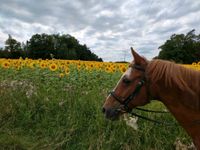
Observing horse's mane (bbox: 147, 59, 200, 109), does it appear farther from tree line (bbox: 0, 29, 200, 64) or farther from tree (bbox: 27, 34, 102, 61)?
tree (bbox: 27, 34, 102, 61)

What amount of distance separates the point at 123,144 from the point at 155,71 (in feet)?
8.01

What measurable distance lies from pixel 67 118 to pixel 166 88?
10.7 feet

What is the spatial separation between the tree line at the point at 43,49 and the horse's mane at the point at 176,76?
27.8 m

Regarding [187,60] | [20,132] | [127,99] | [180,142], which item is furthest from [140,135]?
[187,60]

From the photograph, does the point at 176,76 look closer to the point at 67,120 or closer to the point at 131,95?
the point at 131,95

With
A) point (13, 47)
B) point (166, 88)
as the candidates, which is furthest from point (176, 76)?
point (13, 47)

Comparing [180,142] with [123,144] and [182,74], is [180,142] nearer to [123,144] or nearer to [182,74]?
[123,144]

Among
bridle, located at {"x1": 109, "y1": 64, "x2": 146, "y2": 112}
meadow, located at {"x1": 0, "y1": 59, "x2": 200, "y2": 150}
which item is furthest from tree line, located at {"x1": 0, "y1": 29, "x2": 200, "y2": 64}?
bridle, located at {"x1": 109, "y1": 64, "x2": 146, "y2": 112}

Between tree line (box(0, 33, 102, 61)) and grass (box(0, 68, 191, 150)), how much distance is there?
76.6 ft

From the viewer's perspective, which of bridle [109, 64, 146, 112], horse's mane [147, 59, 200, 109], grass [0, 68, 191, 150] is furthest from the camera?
grass [0, 68, 191, 150]

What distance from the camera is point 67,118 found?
6.71 metres

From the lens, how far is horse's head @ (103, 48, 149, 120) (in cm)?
392

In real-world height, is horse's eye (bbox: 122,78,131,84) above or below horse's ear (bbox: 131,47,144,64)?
below

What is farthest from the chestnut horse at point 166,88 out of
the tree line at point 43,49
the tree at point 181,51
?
the tree line at point 43,49
